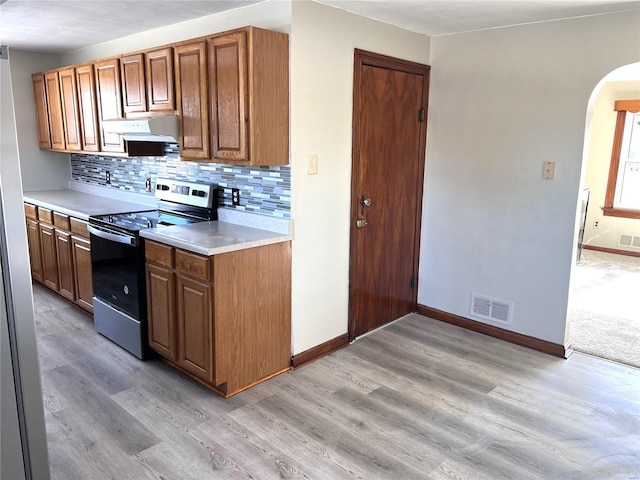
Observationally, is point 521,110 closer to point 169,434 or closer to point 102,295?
point 169,434

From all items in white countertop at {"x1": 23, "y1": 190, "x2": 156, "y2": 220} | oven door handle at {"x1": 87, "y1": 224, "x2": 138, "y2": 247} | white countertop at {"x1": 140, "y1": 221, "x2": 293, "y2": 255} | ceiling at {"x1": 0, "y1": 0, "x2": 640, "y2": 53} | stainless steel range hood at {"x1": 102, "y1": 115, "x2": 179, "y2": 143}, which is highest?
ceiling at {"x1": 0, "y1": 0, "x2": 640, "y2": 53}

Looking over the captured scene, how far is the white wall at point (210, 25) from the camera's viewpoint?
2.79 m

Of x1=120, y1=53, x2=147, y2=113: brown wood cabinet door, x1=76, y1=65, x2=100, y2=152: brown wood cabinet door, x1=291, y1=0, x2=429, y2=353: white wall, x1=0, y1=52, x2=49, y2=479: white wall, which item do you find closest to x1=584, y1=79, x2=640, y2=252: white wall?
x1=291, y1=0, x2=429, y2=353: white wall

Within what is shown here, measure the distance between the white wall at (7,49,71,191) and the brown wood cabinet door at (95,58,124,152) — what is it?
135 centimetres

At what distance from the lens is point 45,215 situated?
4.20 metres

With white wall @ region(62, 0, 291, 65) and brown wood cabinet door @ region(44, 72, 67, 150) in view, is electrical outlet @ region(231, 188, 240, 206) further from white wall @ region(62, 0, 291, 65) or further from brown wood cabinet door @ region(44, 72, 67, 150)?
brown wood cabinet door @ region(44, 72, 67, 150)

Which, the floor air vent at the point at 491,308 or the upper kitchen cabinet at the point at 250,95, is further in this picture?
the floor air vent at the point at 491,308

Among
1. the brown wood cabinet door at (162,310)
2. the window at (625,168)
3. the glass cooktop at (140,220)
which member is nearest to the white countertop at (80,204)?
the glass cooktop at (140,220)

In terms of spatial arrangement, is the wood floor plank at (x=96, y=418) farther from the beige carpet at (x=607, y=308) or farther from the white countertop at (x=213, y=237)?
the beige carpet at (x=607, y=308)

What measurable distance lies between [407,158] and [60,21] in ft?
8.88

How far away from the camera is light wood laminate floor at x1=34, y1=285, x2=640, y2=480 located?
2219mm

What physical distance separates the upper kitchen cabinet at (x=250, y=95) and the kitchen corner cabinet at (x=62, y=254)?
1.57 meters

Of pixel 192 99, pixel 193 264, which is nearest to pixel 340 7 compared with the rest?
pixel 192 99

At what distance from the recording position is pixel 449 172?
3.82 metres
